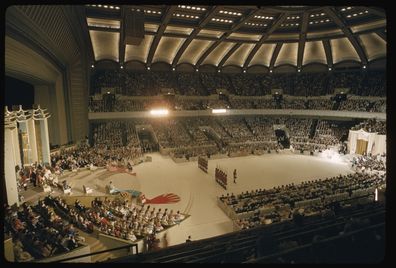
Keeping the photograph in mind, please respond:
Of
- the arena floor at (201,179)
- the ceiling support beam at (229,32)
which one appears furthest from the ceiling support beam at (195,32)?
the arena floor at (201,179)

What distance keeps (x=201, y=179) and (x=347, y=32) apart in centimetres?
2699

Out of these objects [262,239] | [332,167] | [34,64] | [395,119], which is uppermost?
[34,64]

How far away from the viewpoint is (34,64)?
18.8 metres

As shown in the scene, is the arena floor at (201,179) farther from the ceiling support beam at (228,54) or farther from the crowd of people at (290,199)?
the ceiling support beam at (228,54)

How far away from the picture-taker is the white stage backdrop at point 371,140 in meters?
29.5

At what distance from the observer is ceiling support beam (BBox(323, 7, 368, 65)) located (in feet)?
99.0

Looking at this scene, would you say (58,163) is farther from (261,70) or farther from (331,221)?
(261,70)

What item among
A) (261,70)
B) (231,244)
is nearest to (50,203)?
(231,244)

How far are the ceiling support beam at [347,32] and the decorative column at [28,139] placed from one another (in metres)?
30.6

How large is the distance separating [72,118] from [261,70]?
1309 inches

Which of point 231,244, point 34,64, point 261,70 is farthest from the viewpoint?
point 261,70

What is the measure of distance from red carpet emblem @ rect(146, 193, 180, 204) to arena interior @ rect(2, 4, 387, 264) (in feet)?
0.45

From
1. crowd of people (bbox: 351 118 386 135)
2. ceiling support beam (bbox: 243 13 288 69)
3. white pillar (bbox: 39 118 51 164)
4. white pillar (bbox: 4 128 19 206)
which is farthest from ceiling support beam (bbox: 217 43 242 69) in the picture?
white pillar (bbox: 4 128 19 206)

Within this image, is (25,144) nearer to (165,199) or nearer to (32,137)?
(32,137)
